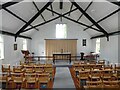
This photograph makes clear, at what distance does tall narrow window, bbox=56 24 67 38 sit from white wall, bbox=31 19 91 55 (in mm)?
364

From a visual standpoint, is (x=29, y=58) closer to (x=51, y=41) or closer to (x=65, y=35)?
(x=51, y=41)

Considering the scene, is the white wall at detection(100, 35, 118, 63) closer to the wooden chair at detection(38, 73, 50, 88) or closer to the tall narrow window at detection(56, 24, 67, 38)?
the tall narrow window at detection(56, 24, 67, 38)

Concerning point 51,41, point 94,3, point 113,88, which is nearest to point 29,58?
point 51,41

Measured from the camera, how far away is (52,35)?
20.9 meters

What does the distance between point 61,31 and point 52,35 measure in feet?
3.83

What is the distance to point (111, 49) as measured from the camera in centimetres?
1406

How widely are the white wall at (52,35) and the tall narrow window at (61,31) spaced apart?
0.36 metres

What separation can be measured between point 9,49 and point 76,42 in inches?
378

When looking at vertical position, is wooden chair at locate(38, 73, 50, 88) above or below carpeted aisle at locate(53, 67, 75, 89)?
above

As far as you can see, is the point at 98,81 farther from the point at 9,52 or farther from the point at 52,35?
the point at 52,35

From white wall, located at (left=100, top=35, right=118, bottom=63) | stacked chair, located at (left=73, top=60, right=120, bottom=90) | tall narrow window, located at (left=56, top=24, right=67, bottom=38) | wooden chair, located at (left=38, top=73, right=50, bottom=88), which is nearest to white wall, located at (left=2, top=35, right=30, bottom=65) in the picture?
wooden chair, located at (left=38, top=73, right=50, bottom=88)

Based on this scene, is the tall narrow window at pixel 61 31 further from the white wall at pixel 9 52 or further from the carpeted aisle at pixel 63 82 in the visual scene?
the carpeted aisle at pixel 63 82

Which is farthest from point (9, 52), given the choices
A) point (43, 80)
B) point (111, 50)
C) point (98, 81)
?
point (98, 81)

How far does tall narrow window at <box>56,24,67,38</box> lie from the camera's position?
2089 cm
